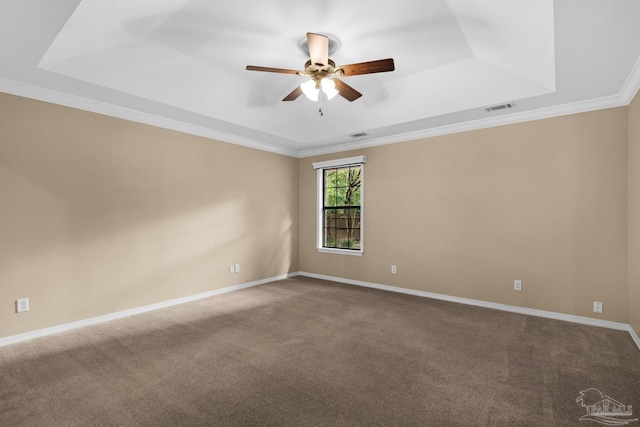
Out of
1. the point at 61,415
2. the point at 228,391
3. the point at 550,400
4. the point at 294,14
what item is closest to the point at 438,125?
the point at 294,14

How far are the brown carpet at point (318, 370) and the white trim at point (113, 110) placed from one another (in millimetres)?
2497

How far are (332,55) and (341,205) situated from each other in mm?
3053

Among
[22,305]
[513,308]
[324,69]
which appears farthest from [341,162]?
[22,305]

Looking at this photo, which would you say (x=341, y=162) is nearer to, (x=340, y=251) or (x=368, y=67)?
(x=340, y=251)

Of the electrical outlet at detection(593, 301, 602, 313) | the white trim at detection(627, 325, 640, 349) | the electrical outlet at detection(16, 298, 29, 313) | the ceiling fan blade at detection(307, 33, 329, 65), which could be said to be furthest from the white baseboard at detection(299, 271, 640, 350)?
the electrical outlet at detection(16, 298, 29, 313)

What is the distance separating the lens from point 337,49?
10.1 feet

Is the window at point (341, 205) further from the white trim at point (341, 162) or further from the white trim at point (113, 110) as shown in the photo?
the white trim at point (113, 110)

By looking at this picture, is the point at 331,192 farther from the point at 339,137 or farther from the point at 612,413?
the point at 612,413

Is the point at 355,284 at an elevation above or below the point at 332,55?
below

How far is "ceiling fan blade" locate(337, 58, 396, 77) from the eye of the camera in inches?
96.1

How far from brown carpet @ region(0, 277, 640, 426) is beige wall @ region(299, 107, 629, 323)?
1.79 ft

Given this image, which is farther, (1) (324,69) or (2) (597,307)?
(2) (597,307)

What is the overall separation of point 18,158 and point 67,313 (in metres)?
1.70

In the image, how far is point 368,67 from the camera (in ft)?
8.29
